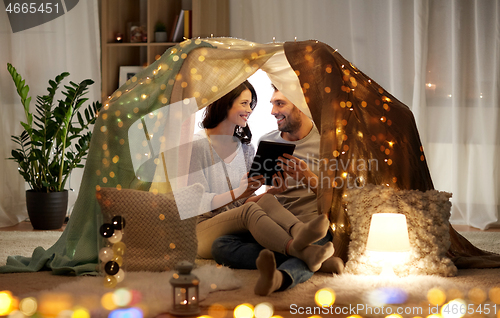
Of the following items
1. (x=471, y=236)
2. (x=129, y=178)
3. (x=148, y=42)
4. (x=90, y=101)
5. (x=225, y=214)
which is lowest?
(x=471, y=236)

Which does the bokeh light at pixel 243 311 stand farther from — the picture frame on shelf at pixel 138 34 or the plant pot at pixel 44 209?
the picture frame on shelf at pixel 138 34

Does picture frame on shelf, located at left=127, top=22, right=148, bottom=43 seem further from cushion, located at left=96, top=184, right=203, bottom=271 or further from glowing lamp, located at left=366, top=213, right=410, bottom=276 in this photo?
glowing lamp, located at left=366, top=213, right=410, bottom=276

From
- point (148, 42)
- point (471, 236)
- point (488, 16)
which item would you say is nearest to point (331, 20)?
point (488, 16)

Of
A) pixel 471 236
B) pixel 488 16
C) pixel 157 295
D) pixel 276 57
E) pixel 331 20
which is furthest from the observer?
pixel 331 20

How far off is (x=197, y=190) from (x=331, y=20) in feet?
6.55

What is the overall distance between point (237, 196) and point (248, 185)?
0.07 m

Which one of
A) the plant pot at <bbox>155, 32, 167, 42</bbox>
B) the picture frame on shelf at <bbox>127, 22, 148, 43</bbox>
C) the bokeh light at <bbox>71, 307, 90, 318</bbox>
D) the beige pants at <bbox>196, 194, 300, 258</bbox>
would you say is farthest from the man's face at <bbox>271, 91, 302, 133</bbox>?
the picture frame on shelf at <bbox>127, 22, 148, 43</bbox>

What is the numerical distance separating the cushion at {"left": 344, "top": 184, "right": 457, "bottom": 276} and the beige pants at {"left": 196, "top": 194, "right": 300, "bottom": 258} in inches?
10.3

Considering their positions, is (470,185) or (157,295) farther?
(470,185)

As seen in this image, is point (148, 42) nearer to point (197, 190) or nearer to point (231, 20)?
point (231, 20)

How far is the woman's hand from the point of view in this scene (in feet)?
6.75

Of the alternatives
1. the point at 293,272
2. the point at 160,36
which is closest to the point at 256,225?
the point at 293,272

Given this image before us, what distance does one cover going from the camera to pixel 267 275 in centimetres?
150

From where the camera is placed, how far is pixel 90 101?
11.9ft
